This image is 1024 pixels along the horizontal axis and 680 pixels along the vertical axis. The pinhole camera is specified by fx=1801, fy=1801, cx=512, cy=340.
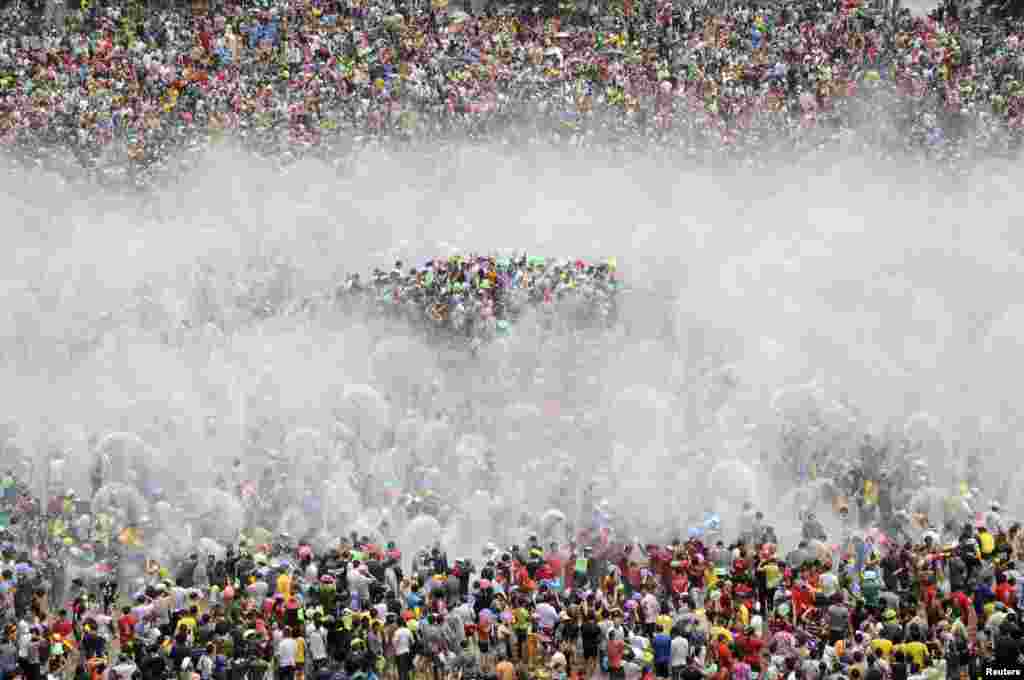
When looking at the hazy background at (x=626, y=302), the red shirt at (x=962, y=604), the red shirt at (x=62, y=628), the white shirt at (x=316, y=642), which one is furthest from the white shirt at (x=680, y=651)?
the red shirt at (x=62, y=628)

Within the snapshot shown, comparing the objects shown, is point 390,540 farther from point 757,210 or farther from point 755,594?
point 757,210

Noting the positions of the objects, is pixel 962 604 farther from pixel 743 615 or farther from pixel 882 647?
pixel 743 615

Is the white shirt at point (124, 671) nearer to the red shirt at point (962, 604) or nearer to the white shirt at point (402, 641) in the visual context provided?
the white shirt at point (402, 641)

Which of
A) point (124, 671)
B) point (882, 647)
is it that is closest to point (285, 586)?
point (124, 671)

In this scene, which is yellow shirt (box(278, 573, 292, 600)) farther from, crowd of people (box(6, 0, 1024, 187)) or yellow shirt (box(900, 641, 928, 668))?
crowd of people (box(6, 0, 1024, 187))

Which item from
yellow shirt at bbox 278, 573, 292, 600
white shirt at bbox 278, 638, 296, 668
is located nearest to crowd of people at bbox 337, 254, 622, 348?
yellow shirt at bbox 278, 573, 292, 600
